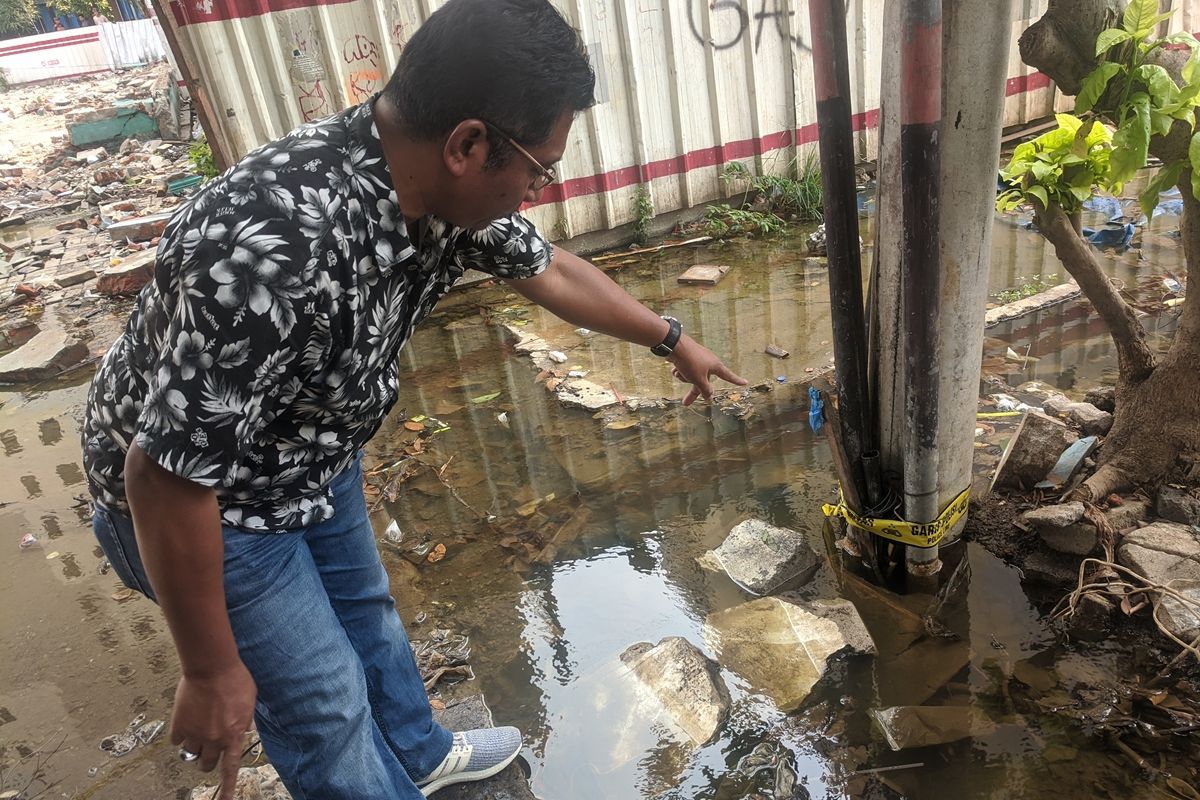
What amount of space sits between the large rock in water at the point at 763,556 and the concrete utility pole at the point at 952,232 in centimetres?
37

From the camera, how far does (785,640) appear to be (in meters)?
2.43

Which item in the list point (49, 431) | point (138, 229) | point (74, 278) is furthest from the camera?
point (138, 229)

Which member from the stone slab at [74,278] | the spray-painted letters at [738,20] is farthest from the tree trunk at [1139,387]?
the stone slab at [74,278]

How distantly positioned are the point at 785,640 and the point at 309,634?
1544mm

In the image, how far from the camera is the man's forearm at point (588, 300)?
188 centimetres

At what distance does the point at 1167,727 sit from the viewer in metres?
2.06

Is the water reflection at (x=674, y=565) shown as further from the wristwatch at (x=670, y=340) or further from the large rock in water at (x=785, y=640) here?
the wristwatch at (x=670, y=340)

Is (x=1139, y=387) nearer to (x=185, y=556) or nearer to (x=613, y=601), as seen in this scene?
(x=613, y=601)

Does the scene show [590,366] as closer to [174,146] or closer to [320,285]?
[320,285]

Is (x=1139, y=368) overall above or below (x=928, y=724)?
above

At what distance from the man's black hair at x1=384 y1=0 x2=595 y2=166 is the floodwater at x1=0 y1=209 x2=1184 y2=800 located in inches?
70.0

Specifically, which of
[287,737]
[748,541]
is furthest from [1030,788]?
[287,737]

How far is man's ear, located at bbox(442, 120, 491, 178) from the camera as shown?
1158mm

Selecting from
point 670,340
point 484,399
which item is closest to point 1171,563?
point 670,340
